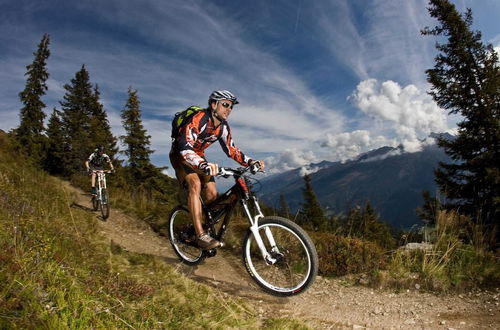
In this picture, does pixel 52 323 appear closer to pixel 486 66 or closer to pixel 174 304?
pixel 174 304

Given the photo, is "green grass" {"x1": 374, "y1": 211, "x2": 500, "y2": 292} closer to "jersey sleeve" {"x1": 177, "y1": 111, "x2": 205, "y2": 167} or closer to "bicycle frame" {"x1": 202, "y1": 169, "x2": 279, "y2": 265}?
"bicycle frame" {"x1": 202, "y1": 169, "x2": 279, "y2": 265}

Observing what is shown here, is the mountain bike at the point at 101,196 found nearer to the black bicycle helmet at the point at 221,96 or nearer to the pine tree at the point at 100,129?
the black bicycle helmet at the point at 221,96

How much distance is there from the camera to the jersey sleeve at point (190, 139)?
468cm

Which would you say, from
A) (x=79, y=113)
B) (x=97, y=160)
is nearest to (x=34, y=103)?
(x=79, y=113)

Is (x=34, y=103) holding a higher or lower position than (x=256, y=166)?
higher

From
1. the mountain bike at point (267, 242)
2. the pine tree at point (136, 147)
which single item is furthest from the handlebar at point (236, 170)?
the pine tree at point (136, 147)

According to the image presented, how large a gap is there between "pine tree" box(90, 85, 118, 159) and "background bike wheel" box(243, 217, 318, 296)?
35.5 meters

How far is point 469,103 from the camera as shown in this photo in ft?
56.4

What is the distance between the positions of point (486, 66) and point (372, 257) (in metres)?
17.5

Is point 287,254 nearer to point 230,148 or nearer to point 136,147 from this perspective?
point 230,148

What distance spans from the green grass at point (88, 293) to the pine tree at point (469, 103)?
1782 cm

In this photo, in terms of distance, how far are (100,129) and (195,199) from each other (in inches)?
1548

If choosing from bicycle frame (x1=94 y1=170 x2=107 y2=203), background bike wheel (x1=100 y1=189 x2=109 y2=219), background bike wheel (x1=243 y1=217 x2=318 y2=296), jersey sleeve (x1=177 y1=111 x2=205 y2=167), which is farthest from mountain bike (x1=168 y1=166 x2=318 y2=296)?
bicycle frame (x1=94 y1=170 x2=107 y2=203)

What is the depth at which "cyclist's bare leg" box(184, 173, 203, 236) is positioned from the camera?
16.7 ft
